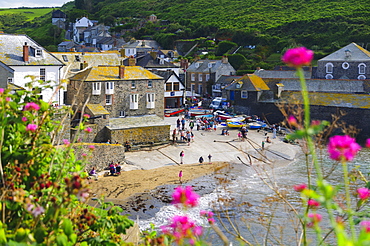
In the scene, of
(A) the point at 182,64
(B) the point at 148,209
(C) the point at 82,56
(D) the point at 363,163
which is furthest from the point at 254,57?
(B) the point at 148,209

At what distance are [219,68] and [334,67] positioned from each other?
15145mm

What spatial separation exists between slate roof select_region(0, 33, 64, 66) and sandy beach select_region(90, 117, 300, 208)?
8.52m

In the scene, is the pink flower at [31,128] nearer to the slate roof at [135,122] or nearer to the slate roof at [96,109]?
the slate roof at [96,109]

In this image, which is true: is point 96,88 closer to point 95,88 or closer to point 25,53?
point 95,88

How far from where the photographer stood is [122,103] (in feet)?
110

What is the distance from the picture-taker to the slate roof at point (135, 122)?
103 feet

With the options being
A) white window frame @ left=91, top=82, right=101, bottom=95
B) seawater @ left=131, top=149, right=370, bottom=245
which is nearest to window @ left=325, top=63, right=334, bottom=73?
seawater @ left=131, top=149, right=370, bottom=245

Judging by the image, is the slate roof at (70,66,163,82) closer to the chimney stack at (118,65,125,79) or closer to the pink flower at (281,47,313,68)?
the chimney stack at (118,65,125,79)

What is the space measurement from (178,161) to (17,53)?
508 inches

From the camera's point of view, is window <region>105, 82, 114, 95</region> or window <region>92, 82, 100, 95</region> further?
window <region>105, 82, 114, 95</region>

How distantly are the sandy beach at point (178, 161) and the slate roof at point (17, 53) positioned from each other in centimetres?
852

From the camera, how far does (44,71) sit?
30672 mm

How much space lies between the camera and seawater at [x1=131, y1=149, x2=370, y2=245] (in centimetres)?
1730

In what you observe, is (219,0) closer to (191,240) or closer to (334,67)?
(334,67)
